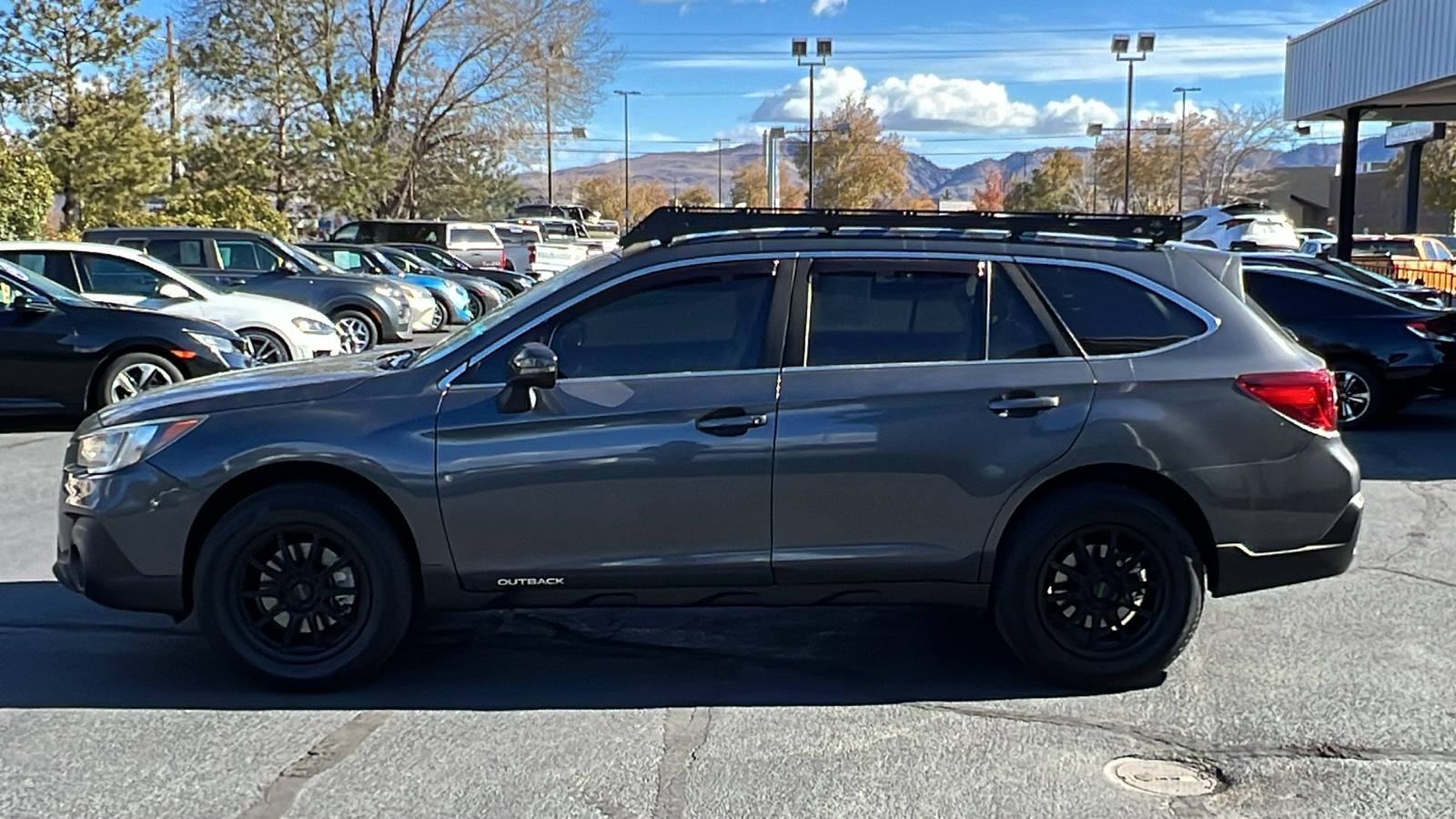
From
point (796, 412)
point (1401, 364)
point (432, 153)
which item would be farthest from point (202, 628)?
point (432, 153)

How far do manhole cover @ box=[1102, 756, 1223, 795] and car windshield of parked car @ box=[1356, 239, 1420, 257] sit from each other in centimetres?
3063

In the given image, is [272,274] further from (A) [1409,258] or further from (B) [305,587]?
(A) [1409,258]

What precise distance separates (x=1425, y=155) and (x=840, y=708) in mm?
64182

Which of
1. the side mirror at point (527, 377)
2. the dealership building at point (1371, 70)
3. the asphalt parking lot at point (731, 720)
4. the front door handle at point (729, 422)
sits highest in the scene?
the dealership building at point (1371, 70)

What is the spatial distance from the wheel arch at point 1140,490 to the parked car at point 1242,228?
64.8ft

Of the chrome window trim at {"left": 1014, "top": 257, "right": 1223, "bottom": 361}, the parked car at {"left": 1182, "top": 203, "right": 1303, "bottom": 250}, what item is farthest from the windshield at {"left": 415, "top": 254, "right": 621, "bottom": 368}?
the parked car at {"left": 1182, "top": 203, "right": 1303, "bottom": 250}

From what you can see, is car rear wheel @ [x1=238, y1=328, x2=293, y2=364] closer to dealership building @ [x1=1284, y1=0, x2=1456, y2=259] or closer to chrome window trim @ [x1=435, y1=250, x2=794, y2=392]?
chrome window trim @ [x1=435, y1=250, x2=794, y2=392]

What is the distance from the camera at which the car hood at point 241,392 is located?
16.5ft

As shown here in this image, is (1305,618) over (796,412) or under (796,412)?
under

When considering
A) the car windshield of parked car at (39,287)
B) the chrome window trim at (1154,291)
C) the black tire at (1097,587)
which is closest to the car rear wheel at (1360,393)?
the chrome window trim at (1154,291)

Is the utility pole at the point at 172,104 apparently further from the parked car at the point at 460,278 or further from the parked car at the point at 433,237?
the parked car at the point at 460,278

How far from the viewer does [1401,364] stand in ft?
37.5

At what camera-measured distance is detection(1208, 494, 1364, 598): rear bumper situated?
16.8ft

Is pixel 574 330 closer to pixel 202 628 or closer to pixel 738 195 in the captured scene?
pixel 202 628
